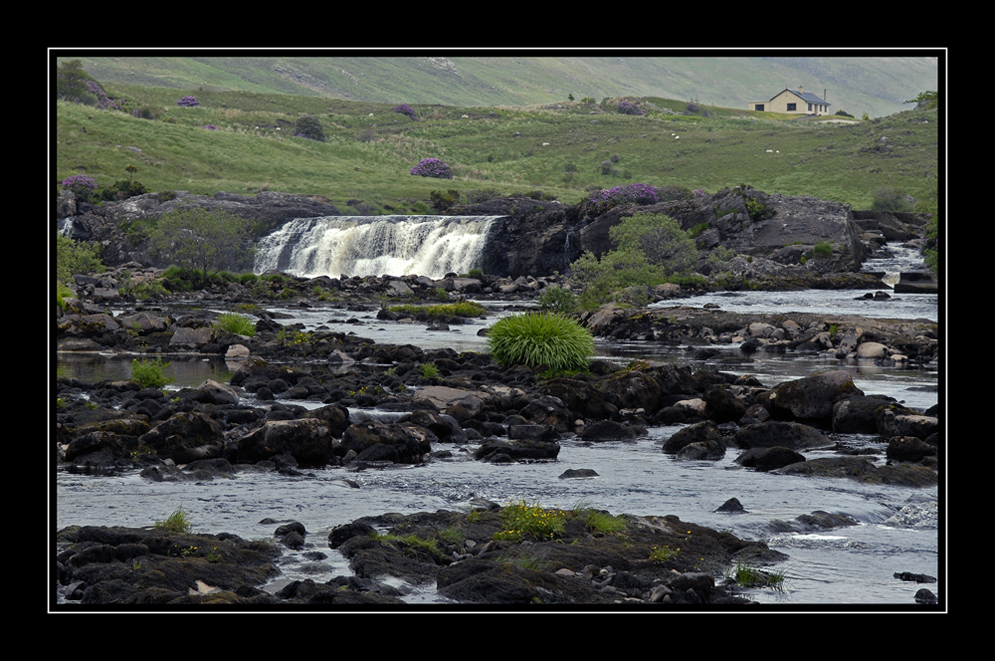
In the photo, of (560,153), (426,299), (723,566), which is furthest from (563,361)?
(560,153)

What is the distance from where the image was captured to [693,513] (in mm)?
13062

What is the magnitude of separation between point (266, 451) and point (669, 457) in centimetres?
712

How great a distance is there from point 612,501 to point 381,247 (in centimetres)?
6670

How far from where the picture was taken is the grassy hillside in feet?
344

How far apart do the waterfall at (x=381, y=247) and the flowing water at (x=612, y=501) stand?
58834 millimetres

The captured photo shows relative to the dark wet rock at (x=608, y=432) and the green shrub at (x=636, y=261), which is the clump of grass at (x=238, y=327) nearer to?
the green shrub at (x=636, y=261)

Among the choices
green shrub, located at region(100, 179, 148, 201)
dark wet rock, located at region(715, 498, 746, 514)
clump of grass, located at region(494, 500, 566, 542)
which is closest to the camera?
clump of grass, located at region(494, 500, 566, 542)

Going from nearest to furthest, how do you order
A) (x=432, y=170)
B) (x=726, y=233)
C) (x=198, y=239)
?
(x=198, y=239)
(x=726, y=233)
(x=432, y=170)

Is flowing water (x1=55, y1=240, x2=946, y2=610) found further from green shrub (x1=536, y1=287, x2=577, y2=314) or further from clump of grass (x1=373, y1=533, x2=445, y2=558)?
green shrub (x1=536, y1=287, x2=577, y2=314)

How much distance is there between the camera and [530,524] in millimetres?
11375

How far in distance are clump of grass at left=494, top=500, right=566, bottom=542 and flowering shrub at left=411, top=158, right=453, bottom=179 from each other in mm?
109124

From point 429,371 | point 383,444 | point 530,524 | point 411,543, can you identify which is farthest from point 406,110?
point 411,543

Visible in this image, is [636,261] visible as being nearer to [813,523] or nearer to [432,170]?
[813,523]

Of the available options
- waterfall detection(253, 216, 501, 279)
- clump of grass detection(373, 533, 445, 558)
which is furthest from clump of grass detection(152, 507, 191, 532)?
waterfall detection(253, 216, 501, 279)
